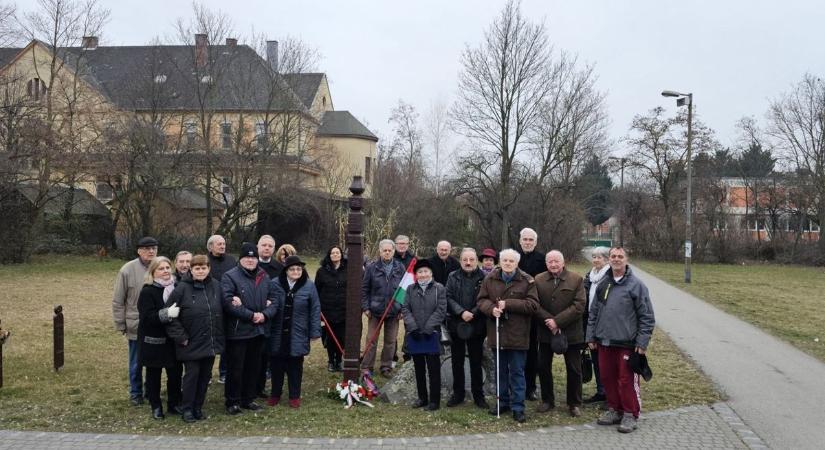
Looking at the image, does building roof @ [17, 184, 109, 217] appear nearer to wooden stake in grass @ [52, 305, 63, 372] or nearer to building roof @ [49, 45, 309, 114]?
building roof @ [49, 45, 309, 114]

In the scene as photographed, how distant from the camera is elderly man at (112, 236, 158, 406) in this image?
24.0 ft

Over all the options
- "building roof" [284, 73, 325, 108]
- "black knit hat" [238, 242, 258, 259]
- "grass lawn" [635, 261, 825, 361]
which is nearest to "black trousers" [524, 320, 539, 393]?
"black knit hat" [238, 242, 258, 259]

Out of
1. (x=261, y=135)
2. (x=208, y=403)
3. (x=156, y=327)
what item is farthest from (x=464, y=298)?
(x=261, y=135)

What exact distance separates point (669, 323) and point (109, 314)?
40.2 feet

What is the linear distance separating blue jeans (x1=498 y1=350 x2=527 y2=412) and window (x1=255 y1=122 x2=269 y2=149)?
30.2 meters

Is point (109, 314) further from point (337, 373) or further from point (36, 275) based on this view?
point (36, 275)

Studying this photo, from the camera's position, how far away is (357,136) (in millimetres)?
50625

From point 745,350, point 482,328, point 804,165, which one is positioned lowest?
point 745,350

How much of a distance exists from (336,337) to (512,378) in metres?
2.85

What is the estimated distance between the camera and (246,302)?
22.7 ft

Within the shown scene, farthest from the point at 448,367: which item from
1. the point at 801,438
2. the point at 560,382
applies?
the point at 801,438

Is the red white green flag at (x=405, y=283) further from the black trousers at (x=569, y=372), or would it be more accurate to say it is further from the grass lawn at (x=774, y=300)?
the grass lawn at (x=774, y=300)

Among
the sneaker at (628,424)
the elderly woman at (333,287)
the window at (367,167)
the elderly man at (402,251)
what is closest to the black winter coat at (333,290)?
the elderly woman at (333,287)

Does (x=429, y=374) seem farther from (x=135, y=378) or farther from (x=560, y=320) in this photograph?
(x=135, y=378)
